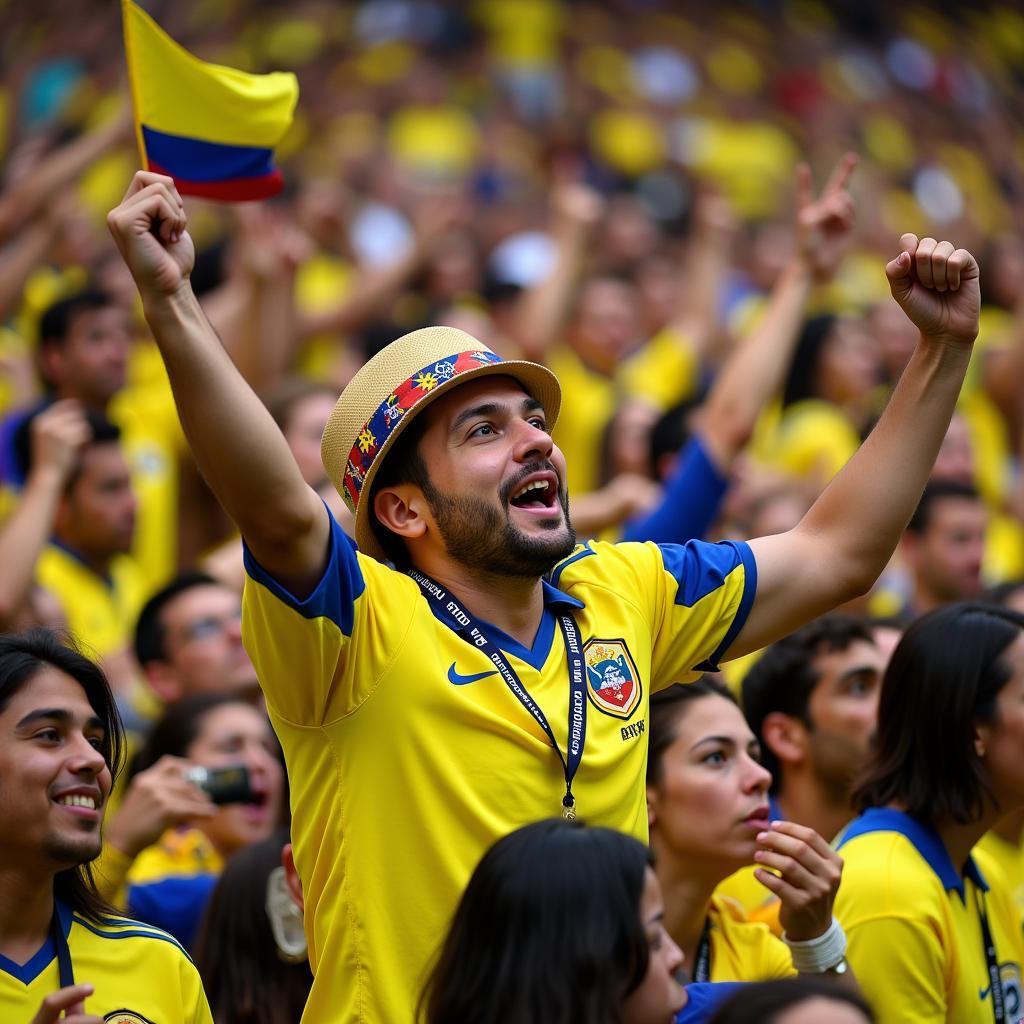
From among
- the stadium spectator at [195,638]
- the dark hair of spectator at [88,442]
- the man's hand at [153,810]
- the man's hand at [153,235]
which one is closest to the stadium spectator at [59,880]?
the man's hand at [153,810]

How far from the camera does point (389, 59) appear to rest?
731 inches

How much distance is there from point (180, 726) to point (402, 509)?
1985 millimetres

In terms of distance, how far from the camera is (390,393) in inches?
134

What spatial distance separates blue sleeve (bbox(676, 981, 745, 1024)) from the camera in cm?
322

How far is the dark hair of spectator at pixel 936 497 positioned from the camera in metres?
6.96

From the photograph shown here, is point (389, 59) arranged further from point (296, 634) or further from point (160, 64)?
point (296, 634)

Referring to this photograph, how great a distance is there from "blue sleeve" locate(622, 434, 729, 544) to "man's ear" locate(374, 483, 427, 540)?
1492mm

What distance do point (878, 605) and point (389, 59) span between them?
12545 mm

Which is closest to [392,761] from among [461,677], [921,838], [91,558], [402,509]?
[461,677]

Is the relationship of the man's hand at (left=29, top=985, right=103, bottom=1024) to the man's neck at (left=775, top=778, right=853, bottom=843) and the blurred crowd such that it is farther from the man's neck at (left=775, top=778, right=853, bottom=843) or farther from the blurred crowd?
the man's neck at (left=775, top=778, right=853, bottom=843)

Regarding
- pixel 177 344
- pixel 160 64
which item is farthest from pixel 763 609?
pixel 160 64

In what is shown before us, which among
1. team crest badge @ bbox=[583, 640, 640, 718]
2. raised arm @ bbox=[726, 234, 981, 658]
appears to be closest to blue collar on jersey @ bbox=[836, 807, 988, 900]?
raised arm @ bbox=[726, 234, 981, 658]

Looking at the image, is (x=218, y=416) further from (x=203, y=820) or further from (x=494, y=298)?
(x=494, y=298)

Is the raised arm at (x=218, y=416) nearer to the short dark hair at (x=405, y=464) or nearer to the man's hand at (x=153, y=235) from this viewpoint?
the man's hand at (x=153, y=235)
